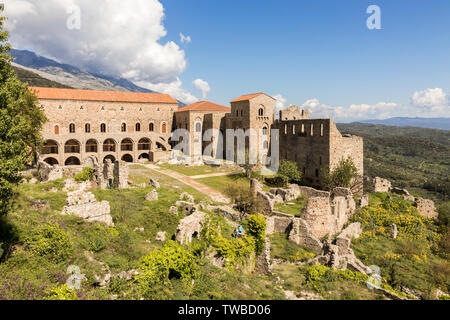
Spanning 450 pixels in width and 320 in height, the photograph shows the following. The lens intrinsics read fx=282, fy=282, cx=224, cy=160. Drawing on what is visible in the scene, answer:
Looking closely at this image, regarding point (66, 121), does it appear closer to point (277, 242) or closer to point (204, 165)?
point (204, 165)

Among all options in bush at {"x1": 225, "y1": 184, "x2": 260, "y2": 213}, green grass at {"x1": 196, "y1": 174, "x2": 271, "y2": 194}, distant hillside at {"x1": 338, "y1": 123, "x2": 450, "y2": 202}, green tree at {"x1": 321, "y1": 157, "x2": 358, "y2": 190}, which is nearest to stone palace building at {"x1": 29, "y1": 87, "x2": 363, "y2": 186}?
green tree at {"x1": 321, "y1": 157, "x2": 358, "y2": 190}

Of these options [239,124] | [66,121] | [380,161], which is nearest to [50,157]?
[66,121]

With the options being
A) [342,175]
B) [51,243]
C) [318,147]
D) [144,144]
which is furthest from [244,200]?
[144,144]

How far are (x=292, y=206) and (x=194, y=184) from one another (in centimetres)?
1266

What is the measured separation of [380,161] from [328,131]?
317ft

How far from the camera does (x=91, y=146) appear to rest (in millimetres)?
50406

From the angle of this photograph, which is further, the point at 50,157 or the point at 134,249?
the point at 50,157

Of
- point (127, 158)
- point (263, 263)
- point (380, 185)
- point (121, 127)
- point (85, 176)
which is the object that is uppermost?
point (121, 127)

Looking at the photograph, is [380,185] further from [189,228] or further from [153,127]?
[153,127]

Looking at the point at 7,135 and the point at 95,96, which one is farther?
the point at 95,96

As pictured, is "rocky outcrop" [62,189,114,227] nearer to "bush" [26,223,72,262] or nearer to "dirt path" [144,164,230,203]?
"bush" [26,223,72,262]

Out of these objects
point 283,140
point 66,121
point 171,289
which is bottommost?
point 171,289

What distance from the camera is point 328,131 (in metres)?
34.2

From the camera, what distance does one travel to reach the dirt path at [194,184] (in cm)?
2762
